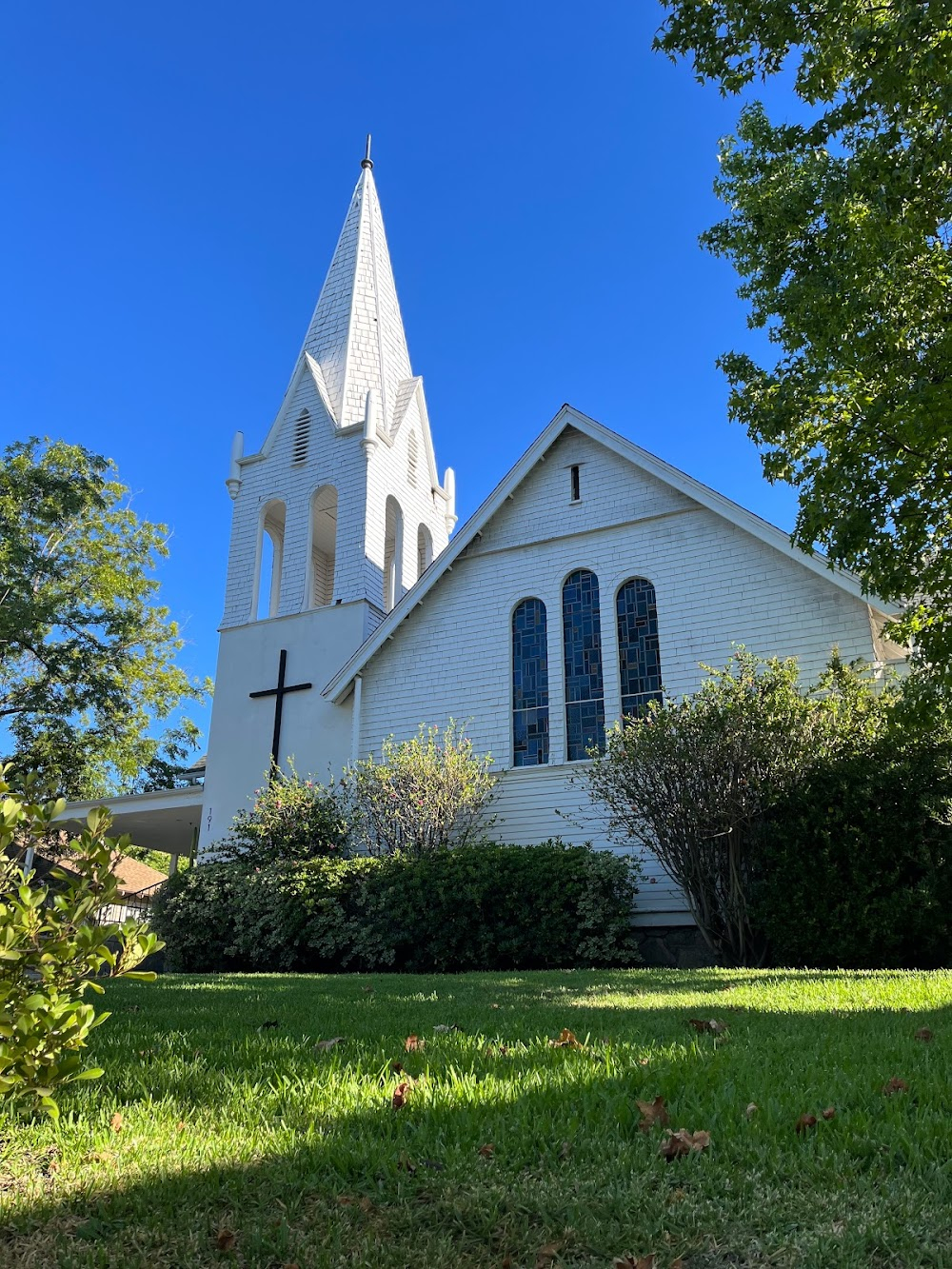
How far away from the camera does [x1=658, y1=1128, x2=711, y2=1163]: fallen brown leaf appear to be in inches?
105

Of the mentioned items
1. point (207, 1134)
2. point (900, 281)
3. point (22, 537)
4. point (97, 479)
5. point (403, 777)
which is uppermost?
point (97, 479)

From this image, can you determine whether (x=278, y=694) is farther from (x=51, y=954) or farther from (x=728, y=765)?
(x=51, y=954)

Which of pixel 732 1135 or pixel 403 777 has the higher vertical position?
pixel 403 777

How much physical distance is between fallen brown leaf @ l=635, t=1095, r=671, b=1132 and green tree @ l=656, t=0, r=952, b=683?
6823 mm

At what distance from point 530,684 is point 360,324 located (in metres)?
12.2

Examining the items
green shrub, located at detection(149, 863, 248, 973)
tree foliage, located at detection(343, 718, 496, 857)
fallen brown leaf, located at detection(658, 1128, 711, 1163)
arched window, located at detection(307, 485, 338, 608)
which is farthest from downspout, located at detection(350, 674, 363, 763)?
fallen brown leaf, located at detection(658, 1128, 711, 1163)

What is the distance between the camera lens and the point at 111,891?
277cm

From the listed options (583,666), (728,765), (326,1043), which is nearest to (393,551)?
(583,666)

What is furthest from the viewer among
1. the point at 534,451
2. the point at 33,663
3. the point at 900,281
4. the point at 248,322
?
the point at 33,663

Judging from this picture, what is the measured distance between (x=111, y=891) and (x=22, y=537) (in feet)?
103

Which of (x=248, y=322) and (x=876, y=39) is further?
(x=248, y=322)

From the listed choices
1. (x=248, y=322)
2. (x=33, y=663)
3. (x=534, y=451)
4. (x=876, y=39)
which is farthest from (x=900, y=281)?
(x=33, y=663)

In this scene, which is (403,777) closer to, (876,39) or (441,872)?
(441,872)

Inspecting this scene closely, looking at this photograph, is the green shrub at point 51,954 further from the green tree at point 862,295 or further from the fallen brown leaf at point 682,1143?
the green tree at point 862,295
